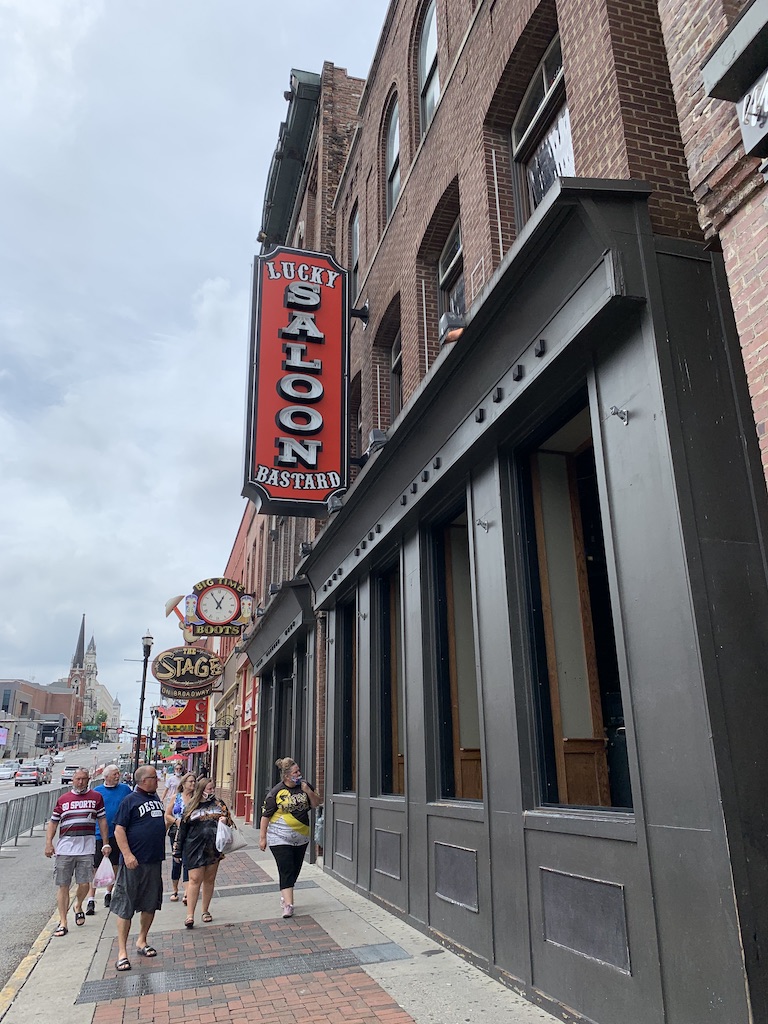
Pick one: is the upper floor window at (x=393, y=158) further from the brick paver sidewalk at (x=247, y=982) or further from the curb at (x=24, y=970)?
the curb at (x=24, y=970)

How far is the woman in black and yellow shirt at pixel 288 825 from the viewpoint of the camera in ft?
28.6

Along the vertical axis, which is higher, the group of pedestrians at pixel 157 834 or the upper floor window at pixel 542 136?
the upper floor window at pixel 542 136

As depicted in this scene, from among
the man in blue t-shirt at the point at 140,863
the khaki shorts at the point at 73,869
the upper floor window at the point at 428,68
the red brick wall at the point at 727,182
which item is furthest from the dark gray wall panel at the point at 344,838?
the upper floor window at the point at 428,68

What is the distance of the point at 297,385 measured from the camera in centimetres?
1167

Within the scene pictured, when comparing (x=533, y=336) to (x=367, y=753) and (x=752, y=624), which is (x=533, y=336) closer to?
(x=752, y=624)

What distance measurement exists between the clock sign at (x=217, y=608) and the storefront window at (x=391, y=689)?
14381 mm

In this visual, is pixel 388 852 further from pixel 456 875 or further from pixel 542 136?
pixel 542 136

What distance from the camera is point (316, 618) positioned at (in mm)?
14672

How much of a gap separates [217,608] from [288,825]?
52.7 ft

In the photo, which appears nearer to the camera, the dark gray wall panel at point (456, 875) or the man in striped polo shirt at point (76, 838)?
the dark gray wall panel at point (456, 875)

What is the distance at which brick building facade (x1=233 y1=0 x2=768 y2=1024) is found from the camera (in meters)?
4.26

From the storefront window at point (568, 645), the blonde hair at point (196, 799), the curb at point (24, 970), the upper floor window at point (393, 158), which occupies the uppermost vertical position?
the upper floor window at point (393, 158)

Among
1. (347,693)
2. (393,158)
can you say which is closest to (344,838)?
(347,693)

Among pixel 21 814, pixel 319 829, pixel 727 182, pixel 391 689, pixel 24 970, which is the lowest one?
pixel 24 970
